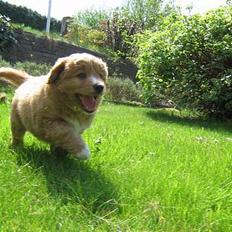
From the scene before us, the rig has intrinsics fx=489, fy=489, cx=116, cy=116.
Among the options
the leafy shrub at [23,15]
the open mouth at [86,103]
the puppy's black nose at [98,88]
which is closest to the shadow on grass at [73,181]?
the open mouth at [86,103]

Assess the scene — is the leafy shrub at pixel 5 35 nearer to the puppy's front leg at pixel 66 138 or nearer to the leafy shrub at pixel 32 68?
the leafy shrub at pixel 32 68

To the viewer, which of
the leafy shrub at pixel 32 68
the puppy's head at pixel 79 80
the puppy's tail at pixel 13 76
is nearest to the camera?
the puppy's head at pixel 79 80

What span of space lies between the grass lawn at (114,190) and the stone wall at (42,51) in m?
12.4

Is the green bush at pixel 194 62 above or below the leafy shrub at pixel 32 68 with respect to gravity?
above

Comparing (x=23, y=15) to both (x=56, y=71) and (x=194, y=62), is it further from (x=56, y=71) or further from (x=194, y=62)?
(x=56, y=71)

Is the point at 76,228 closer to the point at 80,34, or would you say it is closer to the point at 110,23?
the point at 110,23

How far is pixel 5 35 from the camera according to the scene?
15156mm

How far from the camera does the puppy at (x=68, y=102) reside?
13.4ft

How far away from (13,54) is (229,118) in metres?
8.18

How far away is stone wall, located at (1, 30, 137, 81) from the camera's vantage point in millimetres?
17141

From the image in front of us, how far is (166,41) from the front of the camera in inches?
493

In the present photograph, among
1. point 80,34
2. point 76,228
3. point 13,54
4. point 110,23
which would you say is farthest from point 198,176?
point 80,34

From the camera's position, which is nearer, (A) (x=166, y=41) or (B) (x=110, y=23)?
(A) (x=166, y=41)

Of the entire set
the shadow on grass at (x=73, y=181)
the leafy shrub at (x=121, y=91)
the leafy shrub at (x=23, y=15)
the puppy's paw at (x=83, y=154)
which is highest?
the puppy's paw at (x=83, y=154)
